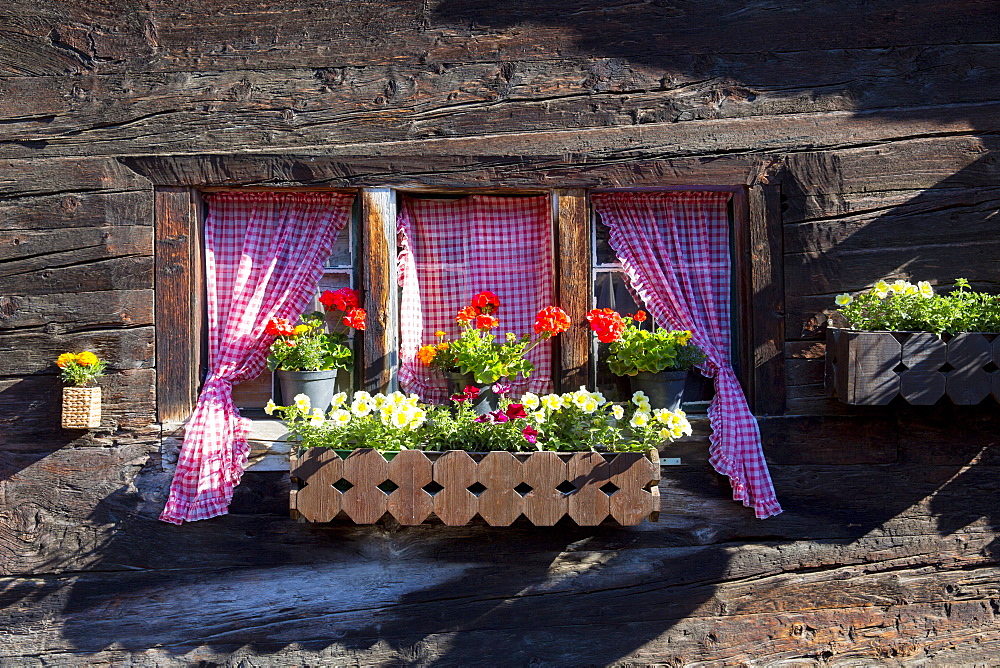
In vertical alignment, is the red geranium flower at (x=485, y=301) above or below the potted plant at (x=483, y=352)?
above

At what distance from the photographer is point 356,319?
3492 mm

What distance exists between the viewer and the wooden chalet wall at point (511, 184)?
11.7 feet

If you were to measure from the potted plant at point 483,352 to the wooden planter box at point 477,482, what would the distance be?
1.64 ft

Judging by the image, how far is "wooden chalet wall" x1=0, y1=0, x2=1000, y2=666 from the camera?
356 centimetres

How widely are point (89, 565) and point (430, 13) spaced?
3.42 m

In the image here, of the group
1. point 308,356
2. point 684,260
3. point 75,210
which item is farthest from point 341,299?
point 684,260

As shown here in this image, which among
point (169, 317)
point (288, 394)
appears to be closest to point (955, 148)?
point (288, 394)

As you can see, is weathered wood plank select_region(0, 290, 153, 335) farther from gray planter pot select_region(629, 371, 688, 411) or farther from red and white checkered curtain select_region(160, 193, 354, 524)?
gray planter pot select_region(629, 371, 688, 411)

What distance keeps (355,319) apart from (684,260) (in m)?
1.80

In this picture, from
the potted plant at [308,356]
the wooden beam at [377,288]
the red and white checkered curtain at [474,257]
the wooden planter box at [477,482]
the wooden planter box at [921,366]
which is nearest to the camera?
the wooden planter box at [477,482]

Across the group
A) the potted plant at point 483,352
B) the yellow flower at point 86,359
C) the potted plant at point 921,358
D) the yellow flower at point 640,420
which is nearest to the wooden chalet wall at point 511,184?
the yellow flower at point 86,359

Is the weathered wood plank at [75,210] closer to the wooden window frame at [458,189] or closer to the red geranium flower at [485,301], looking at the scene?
the wooden window frame at [458,189]

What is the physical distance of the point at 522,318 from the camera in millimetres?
3820

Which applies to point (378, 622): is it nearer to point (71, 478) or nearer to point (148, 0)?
point (71, 478)
